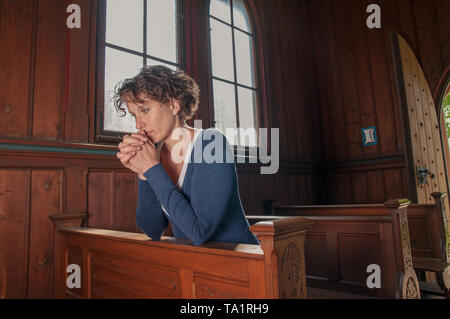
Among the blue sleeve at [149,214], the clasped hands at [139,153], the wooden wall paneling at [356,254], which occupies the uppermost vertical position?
the clasped hands at [139,153]

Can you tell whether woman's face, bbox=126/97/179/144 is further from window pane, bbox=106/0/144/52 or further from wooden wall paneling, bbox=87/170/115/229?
window pane, bbox=106/0/144/52

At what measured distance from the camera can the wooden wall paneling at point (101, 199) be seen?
2.18 m

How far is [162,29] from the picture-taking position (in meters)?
2.93

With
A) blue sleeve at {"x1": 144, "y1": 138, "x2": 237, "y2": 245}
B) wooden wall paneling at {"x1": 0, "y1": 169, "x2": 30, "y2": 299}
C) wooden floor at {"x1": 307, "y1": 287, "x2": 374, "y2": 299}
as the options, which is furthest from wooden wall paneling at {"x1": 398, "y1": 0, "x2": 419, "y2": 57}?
wooden wall paneling at {"x1": 0, "y1": 169, "x2": 30, "y2": 299}

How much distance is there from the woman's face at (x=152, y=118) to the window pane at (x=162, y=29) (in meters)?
1.75

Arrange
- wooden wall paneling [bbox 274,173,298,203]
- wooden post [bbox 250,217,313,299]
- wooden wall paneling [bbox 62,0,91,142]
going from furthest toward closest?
wooden wall paneling [bbox 274,173,298,203] < wooden wall paneling [bbox 62,0,91,142] < wooden post [bbox 250,217,313,299]

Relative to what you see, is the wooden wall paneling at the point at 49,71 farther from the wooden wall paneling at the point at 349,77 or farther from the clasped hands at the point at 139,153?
the wooden wall paneling at the point at 349,77

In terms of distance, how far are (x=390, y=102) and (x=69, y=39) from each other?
13.0ft

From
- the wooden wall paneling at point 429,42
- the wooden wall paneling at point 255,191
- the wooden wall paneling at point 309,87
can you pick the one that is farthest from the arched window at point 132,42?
the wooden wall paneling at point 429,42

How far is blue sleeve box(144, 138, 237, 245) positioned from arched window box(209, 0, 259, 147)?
2136 millimetres

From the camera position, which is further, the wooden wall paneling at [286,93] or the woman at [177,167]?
the wooden wall paneling at [286,93]

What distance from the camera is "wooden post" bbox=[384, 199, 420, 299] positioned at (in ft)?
5.82

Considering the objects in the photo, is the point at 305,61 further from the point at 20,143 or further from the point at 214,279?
the point at 214,279
